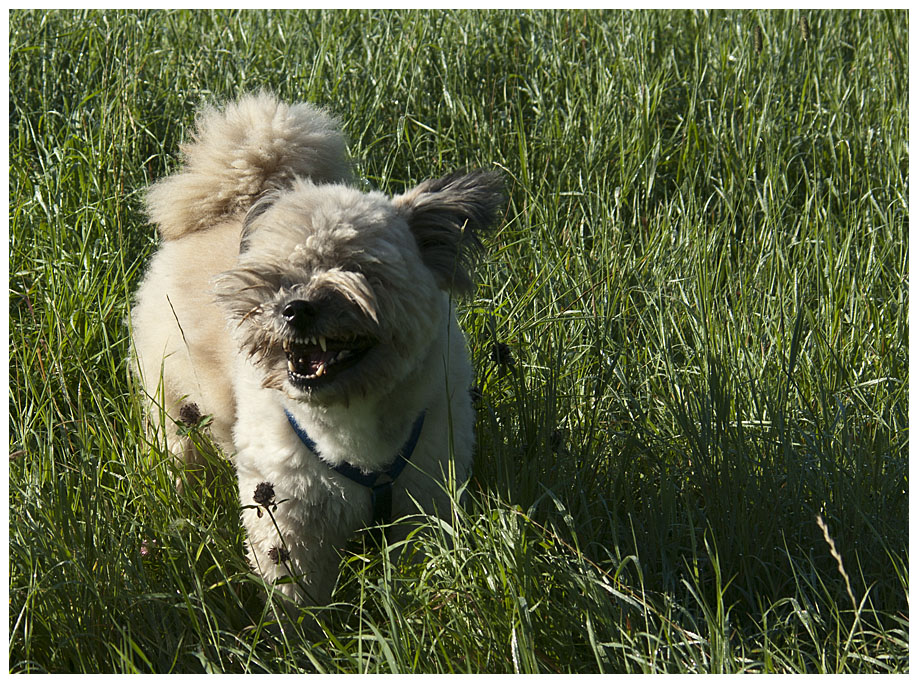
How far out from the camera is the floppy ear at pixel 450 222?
9.35 ft

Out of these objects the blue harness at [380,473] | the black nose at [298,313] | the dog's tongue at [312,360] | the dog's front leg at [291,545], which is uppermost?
the black nose at [298,313]

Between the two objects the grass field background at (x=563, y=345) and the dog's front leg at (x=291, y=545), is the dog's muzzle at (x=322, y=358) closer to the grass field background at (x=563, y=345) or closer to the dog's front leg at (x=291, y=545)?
the dog's front leg at (x=291, y=545)

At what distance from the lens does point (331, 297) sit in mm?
2465

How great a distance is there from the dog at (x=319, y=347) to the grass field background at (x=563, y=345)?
172 millimetres

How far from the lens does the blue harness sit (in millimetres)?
2807

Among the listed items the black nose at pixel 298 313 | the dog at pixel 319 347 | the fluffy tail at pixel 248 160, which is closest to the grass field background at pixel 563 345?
the dog at pixel 319 347

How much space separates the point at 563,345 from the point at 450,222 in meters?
0.94

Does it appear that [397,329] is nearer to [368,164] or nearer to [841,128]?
[368,164]

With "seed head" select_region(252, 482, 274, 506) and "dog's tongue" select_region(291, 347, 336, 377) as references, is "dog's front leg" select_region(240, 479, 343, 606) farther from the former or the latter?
"dog's tongue" select_region(291, 347, 336, 377)

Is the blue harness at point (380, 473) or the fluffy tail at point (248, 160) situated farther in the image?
the fluffy tail at point (248, 160)

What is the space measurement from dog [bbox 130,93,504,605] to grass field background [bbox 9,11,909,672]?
0.56 feet

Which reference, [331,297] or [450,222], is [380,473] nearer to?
[331,297]

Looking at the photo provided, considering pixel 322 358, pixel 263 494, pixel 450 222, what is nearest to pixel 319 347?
pixel 322 358

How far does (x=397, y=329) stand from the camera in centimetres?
257
